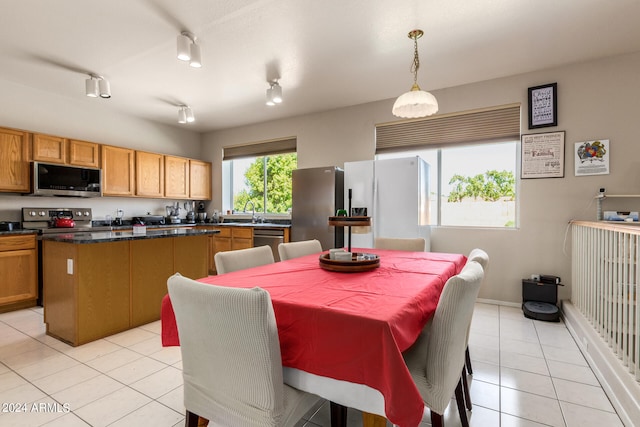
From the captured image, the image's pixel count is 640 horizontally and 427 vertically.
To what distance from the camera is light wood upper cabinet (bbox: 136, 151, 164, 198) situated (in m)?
4.92

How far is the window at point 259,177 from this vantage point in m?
5.55

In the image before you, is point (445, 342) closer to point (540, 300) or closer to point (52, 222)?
point (540, 300)

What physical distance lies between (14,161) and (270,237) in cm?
326

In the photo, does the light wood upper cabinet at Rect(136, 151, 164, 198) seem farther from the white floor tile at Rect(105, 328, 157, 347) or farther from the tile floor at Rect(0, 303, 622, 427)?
the white floor tile at Rect(105, 328, 157, 347)

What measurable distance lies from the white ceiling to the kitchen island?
6.03 ft

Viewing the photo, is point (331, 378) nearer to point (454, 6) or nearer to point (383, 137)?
point (454, 6)

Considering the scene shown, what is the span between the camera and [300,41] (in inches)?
113

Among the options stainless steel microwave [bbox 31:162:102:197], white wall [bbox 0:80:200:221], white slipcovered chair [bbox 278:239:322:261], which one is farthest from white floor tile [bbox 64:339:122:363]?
white wall [bbox 0:80:200:221]

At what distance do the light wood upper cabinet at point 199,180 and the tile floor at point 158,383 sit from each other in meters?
3.35

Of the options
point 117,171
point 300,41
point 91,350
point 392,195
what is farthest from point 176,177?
point 392,195

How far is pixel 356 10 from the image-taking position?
243cm

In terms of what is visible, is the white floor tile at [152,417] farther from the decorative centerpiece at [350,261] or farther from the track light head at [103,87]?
the track light head at [103,87]

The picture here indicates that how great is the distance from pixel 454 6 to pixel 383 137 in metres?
2.12

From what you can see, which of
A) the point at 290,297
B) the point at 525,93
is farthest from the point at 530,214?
the point at 290,297
